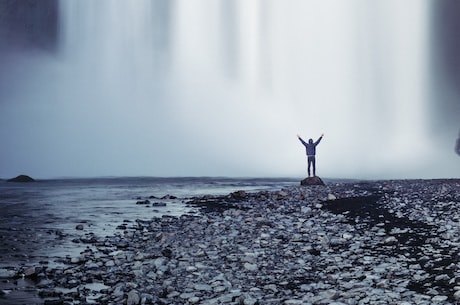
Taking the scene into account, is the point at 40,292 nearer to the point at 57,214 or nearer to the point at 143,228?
Answer: the point at 143,228

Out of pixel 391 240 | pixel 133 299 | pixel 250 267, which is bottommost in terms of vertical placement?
pixel 133 299

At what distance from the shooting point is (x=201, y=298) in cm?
749

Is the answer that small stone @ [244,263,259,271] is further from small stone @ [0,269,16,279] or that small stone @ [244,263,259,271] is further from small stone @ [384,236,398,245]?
small stone @ [0,269,16,279]

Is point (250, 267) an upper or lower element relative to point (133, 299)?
upper

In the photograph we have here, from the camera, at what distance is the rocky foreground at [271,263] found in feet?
24.5

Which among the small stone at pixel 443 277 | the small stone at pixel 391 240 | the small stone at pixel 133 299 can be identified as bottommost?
the small stone at pixel 133 299

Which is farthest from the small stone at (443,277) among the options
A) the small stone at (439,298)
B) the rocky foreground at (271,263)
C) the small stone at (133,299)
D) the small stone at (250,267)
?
the small stone at (133,299)

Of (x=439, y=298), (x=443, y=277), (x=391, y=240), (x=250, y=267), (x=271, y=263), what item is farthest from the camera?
(x=391, y=240)

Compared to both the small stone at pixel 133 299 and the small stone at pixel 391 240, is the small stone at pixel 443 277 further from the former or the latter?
the small stone at pixel 133 299

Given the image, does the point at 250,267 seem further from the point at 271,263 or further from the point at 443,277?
the point at 443,277

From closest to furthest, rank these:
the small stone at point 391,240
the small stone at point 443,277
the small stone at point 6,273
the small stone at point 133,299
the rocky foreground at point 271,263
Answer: the small stone at point 133,299 → the rocky foreground at point 271,263 → the small stone at point 443,277 → the small stone at point 6,273 → the small stone at point 391,240

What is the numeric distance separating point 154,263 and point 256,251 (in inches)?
85.7

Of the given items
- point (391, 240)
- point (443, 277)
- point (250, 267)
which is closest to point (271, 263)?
point (250, 267)

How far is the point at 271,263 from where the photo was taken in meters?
9.52
